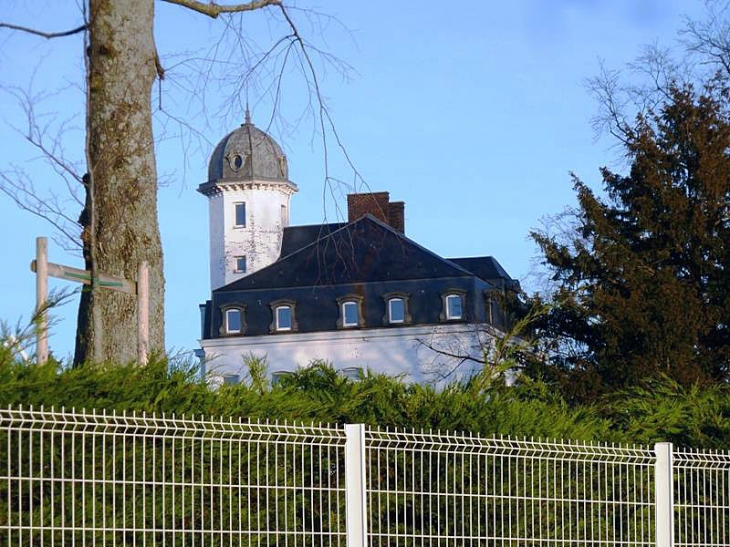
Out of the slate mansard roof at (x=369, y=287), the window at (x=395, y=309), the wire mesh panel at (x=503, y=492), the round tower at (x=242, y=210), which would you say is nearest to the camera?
the wire mesh panel at (x=503, y=492)

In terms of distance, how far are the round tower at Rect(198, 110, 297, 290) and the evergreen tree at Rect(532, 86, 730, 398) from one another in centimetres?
5948

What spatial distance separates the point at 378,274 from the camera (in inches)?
2940

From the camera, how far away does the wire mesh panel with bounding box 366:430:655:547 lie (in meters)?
8.62

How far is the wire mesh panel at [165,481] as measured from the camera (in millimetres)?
6621

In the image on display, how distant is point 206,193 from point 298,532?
94.5m

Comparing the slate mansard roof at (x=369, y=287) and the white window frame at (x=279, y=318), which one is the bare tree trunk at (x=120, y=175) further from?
the white window frame at (x=279, y=318)

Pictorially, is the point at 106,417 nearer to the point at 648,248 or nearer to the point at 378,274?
the point at 648,248

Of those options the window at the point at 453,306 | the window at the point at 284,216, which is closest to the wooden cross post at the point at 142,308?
the window at the point at 453,306

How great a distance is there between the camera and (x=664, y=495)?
10.1 m

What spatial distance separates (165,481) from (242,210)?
9346 cm

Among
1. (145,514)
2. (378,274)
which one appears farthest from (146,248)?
(378,274)

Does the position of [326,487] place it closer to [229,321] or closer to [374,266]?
[374,266]

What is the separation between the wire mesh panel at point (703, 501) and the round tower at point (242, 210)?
8674 centimetres

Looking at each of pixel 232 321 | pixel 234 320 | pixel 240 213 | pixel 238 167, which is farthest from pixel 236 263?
pixel 234 320
